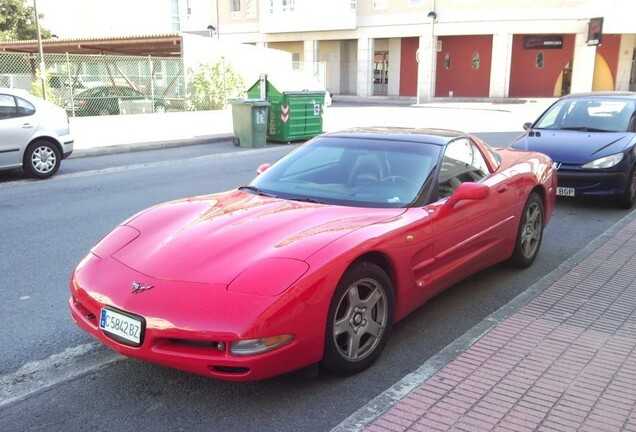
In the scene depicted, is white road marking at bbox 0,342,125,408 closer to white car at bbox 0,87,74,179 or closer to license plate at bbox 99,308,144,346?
license plate at bbox 99,308,144,346

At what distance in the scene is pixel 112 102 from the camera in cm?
2177

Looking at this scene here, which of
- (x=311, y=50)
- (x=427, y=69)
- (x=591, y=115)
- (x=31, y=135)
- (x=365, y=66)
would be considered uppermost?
(x=311, y=50)

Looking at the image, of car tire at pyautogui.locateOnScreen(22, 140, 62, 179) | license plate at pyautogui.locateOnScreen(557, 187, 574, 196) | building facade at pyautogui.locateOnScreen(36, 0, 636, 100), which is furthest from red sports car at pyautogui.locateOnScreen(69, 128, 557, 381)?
building facade at pyautogui.locateOnScreen(36, 0, 636, 100)

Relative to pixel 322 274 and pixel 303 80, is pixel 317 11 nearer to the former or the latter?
pixel 303 80

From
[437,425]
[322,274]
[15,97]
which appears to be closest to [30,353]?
[322,274]

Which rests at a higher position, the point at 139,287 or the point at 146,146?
the point at 139,287

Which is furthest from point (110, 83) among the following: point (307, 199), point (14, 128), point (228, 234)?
point (228, 234)

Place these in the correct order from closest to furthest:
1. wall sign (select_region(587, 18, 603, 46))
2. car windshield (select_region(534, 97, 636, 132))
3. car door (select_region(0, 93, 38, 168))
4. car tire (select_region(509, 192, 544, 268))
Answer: car tire (select_region(509, 192, 544, 268))
car windshield (select_region(534, 97, 636, 132))
car door (select_region(0, 93, 38, 168))
wall sign (select_region(587, 18, 603, 46))

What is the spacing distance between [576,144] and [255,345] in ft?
22.5

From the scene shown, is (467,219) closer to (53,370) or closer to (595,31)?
(53,370)

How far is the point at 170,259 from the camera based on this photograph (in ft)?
11.1

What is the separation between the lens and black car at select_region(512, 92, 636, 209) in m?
8.02

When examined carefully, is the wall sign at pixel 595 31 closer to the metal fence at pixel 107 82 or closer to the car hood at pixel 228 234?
the metal fence at pixel 107 82

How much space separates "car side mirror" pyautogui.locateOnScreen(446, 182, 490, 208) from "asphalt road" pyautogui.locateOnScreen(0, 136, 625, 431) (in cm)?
91
